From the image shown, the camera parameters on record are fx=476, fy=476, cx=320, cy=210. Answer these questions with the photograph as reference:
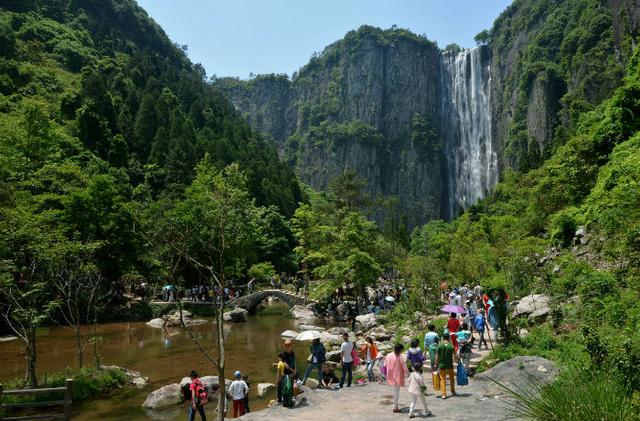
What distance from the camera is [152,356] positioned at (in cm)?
2125

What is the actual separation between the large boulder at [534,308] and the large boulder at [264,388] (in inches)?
351

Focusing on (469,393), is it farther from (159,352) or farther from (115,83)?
(115,83)

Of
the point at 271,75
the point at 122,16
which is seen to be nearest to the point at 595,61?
the point at 122,16

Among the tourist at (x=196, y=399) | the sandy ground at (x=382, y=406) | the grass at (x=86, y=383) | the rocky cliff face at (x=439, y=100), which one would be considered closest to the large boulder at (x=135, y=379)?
the grass at (x=86, y=383)

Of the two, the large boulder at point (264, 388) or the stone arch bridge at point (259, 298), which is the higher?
the stone arch bridge at point (259, 298)

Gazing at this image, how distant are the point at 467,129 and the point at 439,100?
572 inches

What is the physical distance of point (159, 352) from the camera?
72.4 feet

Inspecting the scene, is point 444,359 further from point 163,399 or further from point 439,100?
point 439,100

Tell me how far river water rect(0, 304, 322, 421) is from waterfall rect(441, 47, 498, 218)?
70974 millimetres

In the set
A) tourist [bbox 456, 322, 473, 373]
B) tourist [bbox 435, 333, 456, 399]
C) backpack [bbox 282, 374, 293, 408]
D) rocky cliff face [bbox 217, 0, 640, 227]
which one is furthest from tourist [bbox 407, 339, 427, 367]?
rocky cliff face [bbox 217, 0, 640, 227]

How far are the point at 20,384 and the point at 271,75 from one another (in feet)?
463

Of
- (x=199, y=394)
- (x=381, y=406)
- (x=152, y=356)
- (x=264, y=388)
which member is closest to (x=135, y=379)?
(x=152, y=356)

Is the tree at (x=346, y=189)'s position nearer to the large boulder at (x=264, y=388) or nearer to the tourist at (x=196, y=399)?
the large boulder at (x=264, y=388)

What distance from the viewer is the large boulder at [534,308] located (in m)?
15.7
